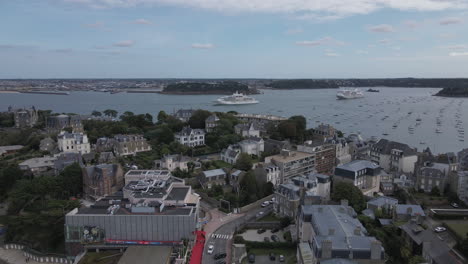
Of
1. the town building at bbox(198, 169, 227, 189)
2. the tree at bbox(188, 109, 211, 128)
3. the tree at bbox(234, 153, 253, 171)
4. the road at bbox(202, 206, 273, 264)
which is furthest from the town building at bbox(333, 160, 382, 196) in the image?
the tree at bbox(188, 109, 211, 128)

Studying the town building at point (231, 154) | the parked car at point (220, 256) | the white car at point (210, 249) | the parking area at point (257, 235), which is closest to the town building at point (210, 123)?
the town building at point (231, 154)

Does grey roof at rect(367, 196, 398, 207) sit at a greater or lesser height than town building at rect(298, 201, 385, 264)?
lesser

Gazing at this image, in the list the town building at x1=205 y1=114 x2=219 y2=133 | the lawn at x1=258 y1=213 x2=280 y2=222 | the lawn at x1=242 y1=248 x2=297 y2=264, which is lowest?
the lawn at x1=242 y1=248 x2=297 y2=264

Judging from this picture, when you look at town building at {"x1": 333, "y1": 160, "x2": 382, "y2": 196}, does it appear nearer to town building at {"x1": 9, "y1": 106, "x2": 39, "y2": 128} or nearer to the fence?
the fence

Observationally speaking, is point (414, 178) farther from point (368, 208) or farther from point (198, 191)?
point (198, 191)

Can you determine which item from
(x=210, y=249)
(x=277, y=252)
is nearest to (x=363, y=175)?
(x=277, y=252)

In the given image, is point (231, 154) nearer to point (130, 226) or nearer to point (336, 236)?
point (130, 226)

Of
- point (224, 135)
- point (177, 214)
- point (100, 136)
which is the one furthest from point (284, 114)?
point (177, 214)
